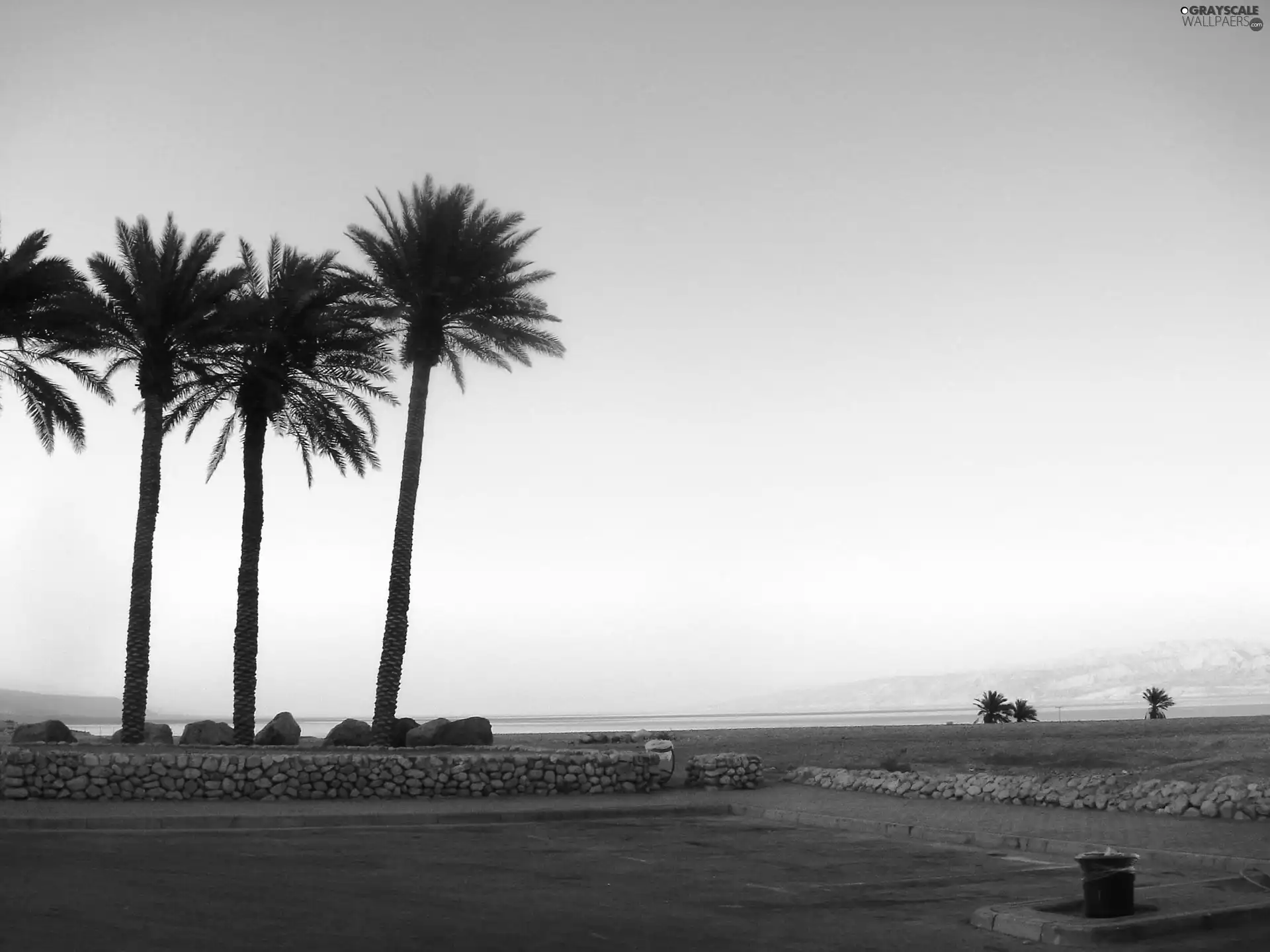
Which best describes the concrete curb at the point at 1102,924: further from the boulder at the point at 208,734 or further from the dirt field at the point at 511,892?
the boulder at the point at 208,734

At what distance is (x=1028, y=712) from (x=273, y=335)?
50800 millimetres

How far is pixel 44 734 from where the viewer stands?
98.9 ft

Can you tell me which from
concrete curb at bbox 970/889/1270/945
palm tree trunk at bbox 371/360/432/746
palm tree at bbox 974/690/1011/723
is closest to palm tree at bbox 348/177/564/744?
palm tree trunk at bbox 371/360/432/746

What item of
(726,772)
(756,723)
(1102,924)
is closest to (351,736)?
(726,772)

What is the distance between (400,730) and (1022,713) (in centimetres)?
4274

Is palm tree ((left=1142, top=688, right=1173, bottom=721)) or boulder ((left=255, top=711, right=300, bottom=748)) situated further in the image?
palm tree ((left=1142, top=688, right=1173, bottom=721))

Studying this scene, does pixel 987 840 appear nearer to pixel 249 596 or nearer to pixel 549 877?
pixel 549 877

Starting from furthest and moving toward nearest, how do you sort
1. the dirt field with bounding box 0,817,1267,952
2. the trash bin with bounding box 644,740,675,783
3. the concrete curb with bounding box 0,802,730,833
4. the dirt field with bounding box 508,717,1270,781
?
the dirt field with bounding box 508,717,1270,781 < the trash bin with bounding box 644,740,675,783 < the concrete curb with bounding box 0,802,730,833 < the dirt field with bounding box 0,817,1267,952

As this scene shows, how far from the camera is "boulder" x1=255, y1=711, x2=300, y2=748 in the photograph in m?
32.2

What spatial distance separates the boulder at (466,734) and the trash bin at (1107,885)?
76.5ft

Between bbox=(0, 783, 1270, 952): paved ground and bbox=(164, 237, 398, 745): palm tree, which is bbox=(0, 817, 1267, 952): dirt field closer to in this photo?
bbox=(0, 783, 1270, 952): paved ground

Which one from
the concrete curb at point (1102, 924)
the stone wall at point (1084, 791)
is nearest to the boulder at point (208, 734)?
the stone wall at point (1084, 791)

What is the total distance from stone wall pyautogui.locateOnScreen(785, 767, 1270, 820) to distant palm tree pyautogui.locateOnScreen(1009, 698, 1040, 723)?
1724 inches

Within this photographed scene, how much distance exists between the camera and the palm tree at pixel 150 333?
29.6 metres
